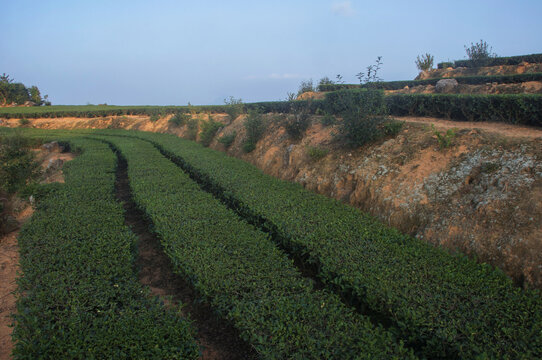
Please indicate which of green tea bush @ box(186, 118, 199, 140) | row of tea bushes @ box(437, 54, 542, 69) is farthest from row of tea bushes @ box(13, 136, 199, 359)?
row of tea bushes @ box(437, 54, 542, 69)

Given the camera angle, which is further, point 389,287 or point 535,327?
point 389,287

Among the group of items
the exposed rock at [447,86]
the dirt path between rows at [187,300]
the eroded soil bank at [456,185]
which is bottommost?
the dirt path between rows at [187,300]

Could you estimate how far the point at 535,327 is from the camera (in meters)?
3.53

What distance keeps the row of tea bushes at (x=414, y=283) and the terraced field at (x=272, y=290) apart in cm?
2

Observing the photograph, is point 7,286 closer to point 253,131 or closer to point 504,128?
point 253,131

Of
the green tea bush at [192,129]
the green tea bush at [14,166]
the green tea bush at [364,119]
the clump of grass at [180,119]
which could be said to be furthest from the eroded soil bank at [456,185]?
the clump of grass at [180,119]

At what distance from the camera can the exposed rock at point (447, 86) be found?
18.9 meters

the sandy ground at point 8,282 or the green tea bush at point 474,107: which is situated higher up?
the green tea bush at point 474,107

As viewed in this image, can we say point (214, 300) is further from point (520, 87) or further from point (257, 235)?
point (520, 87)

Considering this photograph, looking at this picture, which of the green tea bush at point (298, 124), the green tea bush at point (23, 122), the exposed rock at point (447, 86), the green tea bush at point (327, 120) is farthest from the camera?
the green tea bush at point (23, 122)

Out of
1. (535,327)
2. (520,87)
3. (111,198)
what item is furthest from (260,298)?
(520,87)

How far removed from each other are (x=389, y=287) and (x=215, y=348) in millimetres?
2546

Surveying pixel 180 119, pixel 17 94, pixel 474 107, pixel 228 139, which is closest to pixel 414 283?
pixel 474 107

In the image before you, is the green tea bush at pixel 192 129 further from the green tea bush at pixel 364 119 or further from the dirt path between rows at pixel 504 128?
the dirt path between rows at pixel 504 128
